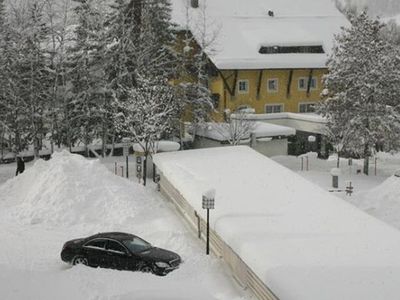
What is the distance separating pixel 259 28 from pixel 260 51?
3.20m

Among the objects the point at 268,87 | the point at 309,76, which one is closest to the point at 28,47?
the point at 268,87

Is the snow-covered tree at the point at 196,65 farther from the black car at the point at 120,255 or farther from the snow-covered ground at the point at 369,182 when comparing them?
the black car at the point at 120,255

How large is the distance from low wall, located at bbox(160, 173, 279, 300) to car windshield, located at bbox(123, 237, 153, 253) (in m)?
2.24

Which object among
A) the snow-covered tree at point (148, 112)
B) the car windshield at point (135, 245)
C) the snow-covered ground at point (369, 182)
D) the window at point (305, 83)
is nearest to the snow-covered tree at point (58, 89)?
the snow-covered tree at point (148, 112)

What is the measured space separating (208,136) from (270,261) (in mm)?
26455

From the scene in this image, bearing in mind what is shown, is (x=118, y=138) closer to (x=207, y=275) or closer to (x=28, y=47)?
(x=28, y=47)

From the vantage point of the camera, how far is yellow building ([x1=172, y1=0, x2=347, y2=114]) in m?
49.7

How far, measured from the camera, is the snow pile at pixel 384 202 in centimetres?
2583

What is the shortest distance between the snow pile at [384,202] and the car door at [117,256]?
39.6ft

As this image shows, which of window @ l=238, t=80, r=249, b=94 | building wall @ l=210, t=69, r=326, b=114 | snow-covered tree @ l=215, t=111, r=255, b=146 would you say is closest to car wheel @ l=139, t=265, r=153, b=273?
snow-covered tree @ l=215, t=111, r=255, b=146

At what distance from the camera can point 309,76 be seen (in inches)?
2079

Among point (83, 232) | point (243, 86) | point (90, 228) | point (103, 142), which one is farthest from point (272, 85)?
point (83, 232)

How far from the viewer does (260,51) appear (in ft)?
167

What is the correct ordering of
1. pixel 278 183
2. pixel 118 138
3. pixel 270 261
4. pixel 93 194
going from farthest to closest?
1. pixel 118 138
2. pixel 93 194
3. pixel 278 183
4. pixel 270 261
